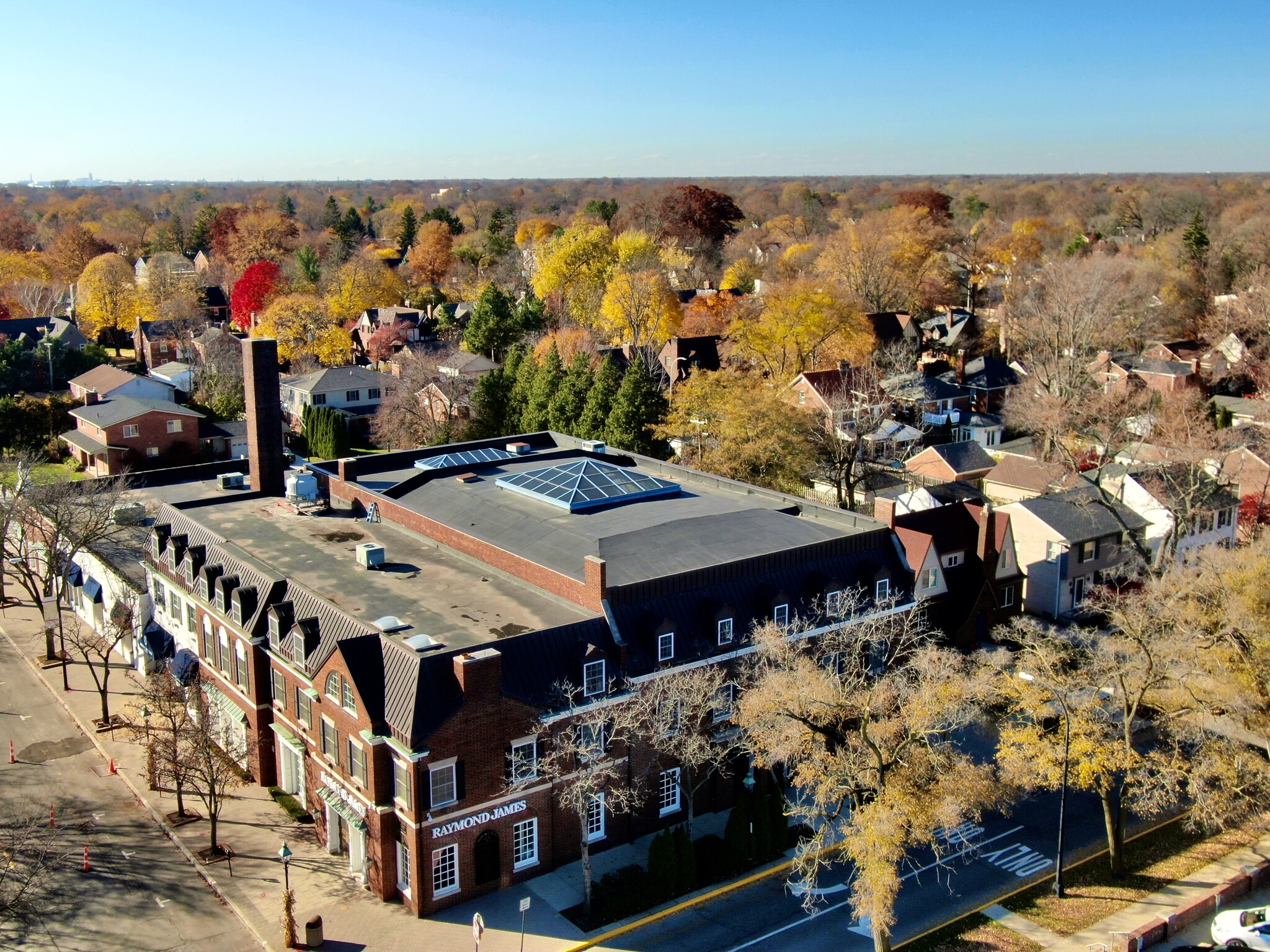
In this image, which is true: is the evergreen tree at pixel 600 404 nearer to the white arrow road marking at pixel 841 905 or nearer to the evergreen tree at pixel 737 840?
the evergreen tree at pixel 737 840

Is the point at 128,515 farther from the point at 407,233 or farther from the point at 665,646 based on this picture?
the point at 407,233

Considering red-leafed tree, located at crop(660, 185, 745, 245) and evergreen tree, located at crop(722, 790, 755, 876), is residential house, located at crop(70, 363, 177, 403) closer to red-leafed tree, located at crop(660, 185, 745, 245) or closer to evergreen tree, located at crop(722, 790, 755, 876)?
evergreen tree, located at crop(722, 790, 755, 876)

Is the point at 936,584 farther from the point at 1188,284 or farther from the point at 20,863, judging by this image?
the point at 1188,284

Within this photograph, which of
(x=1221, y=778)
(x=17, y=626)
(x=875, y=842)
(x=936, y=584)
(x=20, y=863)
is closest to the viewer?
(x=875, y=842)

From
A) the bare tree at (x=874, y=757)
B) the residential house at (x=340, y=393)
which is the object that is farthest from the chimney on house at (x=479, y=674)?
the residential house at (x=340, y=393)

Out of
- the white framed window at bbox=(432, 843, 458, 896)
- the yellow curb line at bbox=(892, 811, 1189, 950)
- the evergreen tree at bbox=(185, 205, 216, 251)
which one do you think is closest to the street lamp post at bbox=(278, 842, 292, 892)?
the white framed window at bbox=(432, 843, 458, 896)

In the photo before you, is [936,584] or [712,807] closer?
[712,807]

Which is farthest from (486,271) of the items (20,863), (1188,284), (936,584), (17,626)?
(20,863)
